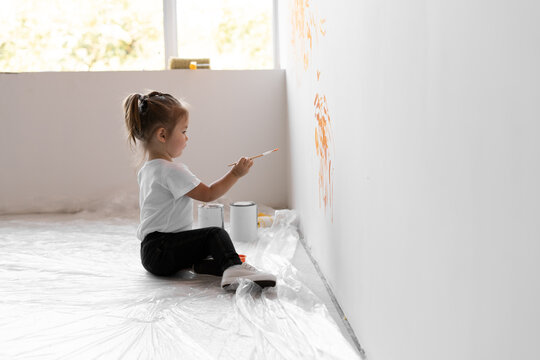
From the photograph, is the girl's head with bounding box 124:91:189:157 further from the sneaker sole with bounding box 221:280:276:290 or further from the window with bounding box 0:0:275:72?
the window with bounding box 0:0:275:72

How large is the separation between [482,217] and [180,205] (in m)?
1.18

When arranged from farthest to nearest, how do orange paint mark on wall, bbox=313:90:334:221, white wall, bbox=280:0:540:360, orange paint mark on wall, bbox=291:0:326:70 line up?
1. orange paint mark on wall, bbox=291:0:326:70
2. orange paint mark on wall, bbox=313:90:334:221
3. white wall, bbox=280:0:540:360

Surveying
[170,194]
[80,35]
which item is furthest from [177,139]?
[80,35]

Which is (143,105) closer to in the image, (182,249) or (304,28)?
(182,249)

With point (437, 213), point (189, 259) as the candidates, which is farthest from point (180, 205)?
point (437, 213)

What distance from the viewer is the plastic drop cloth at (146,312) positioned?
41.6 inches

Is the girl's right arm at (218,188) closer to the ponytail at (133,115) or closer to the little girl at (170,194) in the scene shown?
the little girl at (170,194)

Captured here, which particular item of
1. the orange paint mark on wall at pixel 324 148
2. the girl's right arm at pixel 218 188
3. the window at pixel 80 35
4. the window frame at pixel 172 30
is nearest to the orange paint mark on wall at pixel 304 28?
Result: the orange paint mark on wall at pixel 324 148

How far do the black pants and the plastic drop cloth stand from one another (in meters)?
0.04

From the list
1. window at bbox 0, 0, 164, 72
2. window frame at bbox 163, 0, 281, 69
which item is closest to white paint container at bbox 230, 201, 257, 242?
window frame at bbox 163, 0, 281, 69

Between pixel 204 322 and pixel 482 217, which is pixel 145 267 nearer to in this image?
pixel 204 322

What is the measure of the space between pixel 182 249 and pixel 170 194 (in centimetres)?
18

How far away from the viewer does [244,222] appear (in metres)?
2.00

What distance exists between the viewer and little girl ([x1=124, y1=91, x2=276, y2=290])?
5.01ft
